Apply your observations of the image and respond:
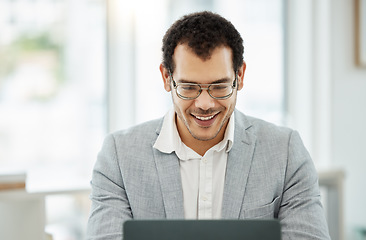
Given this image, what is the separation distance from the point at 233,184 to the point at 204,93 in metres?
0.33

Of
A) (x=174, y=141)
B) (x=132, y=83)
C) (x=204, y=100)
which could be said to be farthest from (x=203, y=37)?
(x=132, y=83)

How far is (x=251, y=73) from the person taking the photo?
314cm

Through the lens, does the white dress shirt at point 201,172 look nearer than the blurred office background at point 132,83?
Yes

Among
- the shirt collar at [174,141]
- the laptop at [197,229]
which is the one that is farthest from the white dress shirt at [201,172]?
the laptop at [197,229]

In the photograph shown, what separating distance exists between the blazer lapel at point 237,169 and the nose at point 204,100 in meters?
0.23

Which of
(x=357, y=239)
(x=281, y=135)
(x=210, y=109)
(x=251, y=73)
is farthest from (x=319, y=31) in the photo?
(x=210, y=109)

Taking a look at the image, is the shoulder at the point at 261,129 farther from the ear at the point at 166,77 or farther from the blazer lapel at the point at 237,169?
the ear at the point at 166,77

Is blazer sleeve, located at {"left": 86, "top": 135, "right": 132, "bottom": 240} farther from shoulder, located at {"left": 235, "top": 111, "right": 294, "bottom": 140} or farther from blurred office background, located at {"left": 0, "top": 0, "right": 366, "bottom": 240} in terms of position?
blurred office background, located at {"left": 0, "top": 0, "right": 366, "bottom": 240}

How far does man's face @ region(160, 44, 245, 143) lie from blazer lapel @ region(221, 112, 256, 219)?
101 mm

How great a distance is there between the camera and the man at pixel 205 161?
157 centimetres

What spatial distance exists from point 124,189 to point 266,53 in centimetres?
175

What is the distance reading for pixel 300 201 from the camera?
161cm

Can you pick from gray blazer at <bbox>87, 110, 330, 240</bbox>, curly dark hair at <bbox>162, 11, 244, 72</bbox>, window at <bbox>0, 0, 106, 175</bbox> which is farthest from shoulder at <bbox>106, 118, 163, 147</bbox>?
window at <bbox>0, 0, 106, 175</bbox>

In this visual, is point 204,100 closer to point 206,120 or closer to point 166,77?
point 206,120
